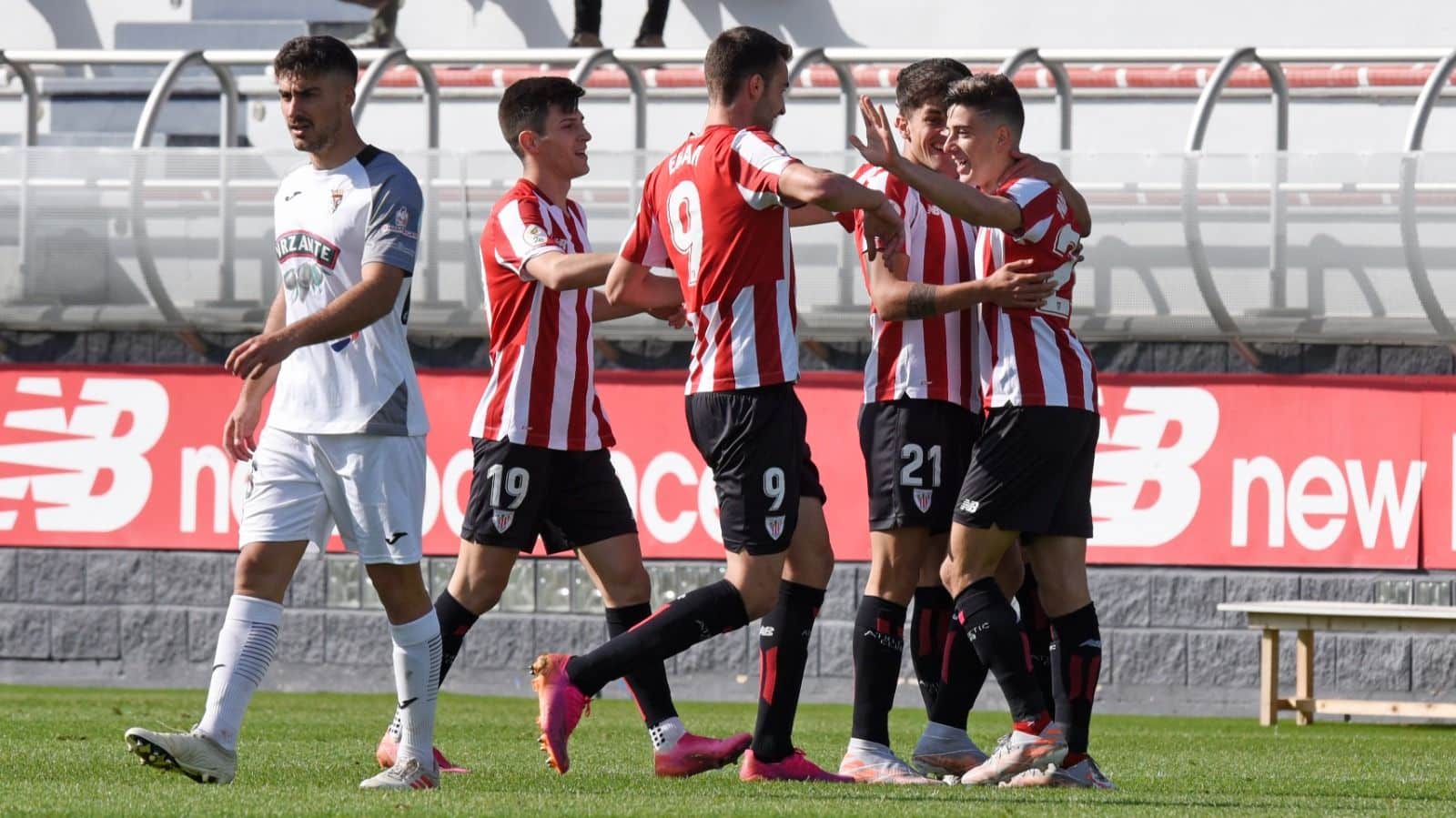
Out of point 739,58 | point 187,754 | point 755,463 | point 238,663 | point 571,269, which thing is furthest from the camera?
point 571,269

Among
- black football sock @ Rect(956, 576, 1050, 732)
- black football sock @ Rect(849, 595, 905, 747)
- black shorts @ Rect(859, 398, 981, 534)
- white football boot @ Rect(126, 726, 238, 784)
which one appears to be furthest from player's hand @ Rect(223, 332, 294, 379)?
black football sock @ Rect(956, 576, 1050, 732)

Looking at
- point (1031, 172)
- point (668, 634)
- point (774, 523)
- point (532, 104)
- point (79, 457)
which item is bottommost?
point (668, 634)

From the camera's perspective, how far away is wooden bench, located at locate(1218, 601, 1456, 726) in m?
9.87

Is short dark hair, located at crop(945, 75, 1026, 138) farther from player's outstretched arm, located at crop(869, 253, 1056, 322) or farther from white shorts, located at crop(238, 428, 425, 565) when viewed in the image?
white shorts, located at crop(238, 428, 425, 565)

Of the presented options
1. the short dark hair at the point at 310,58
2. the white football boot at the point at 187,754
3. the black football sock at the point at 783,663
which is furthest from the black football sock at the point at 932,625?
the short dark hair at the point at 310,58

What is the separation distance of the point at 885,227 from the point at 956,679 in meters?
1.38

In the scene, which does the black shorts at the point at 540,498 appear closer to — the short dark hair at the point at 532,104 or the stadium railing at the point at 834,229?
the short dark hair at the point at 532,104

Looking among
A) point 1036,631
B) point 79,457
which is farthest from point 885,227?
point 79,457

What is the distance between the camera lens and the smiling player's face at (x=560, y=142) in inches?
270

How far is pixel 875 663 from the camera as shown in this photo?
6512 mm

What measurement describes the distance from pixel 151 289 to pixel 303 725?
3.45 m

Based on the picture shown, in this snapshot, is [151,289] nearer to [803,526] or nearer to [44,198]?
[44,198]

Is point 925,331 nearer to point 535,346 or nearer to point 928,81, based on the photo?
point 928,81

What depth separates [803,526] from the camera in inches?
249
